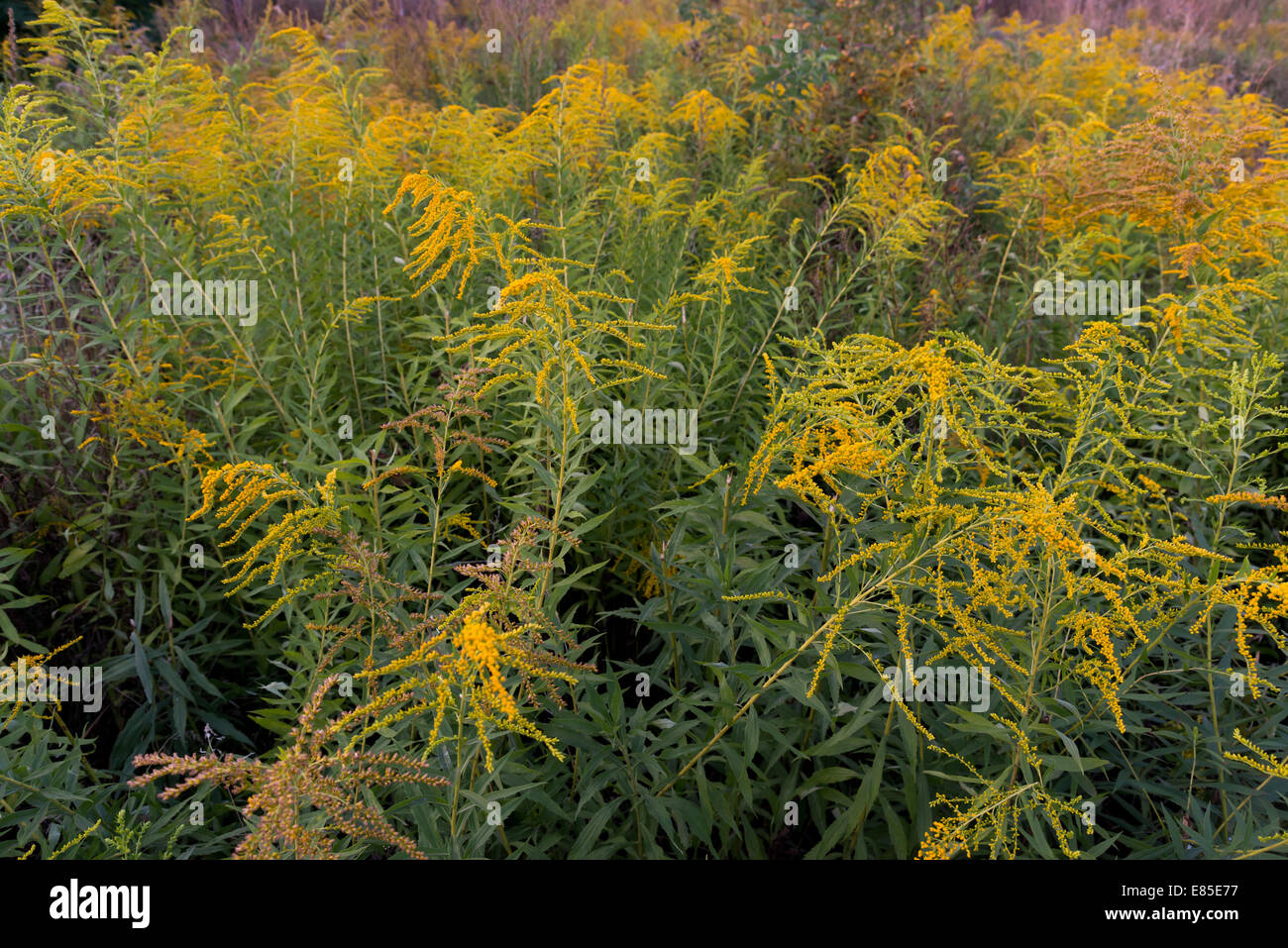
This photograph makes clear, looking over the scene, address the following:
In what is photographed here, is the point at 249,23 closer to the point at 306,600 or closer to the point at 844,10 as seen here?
the point at 844,10

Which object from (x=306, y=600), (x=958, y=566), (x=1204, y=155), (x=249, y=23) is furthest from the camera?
(x=249, y=23)

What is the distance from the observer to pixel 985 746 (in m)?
2.06

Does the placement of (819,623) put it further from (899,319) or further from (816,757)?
(899,319)

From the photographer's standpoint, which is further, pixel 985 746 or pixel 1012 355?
pixel 1012 355

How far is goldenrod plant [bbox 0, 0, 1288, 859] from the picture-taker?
1.85m

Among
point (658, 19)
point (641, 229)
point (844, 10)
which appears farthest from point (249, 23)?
point (641, 229)

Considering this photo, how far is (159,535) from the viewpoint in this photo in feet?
9.64

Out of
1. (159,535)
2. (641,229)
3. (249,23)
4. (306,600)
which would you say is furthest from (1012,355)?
(249,23)

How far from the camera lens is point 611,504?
2.85 meters

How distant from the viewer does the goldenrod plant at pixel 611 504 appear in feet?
6.07

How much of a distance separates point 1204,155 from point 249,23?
9954mm

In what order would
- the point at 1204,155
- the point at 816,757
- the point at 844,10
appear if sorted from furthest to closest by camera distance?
1. the point at 844,10
2. the point at 1204,155
3. the point at 816,757

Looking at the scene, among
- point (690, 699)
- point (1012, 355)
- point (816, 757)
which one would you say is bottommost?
point (816, 757)

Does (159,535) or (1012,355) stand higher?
(1012,355)
